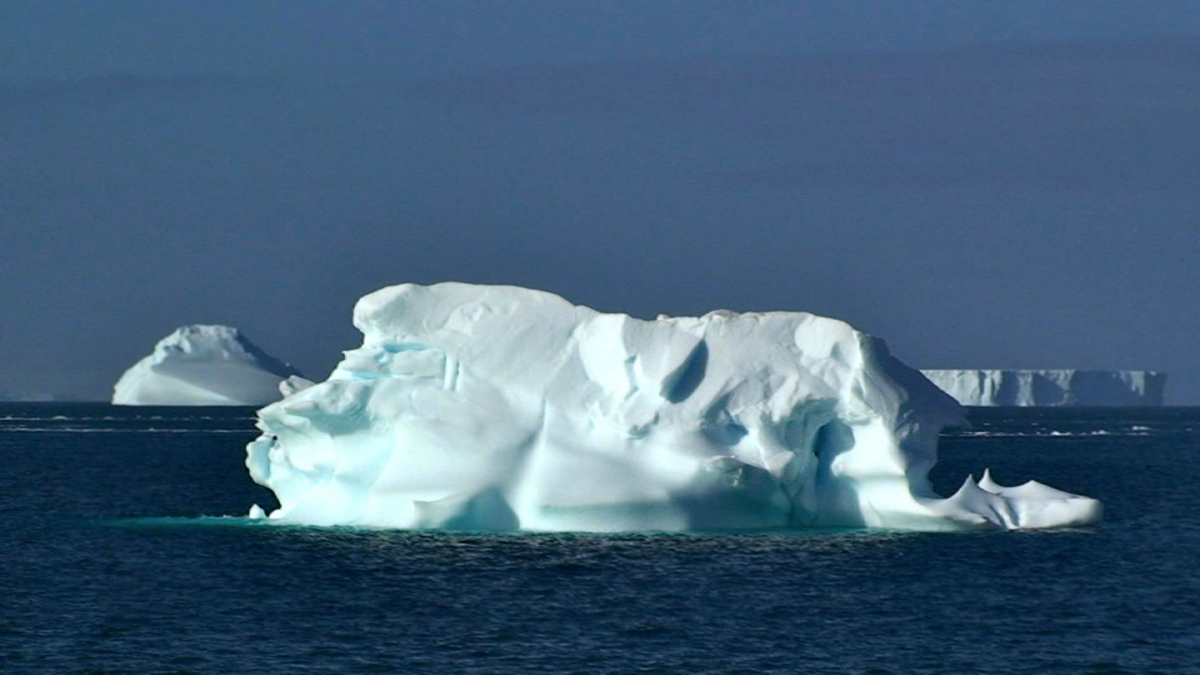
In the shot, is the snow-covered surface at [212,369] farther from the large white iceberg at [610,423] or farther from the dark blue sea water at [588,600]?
the large white iceberg at [610,423]

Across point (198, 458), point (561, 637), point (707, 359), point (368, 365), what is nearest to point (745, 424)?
point (707, 359)

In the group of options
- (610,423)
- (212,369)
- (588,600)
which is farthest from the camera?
(212,369)

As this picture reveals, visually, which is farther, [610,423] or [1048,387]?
[1048,387]

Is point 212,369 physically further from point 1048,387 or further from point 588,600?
point 588,600

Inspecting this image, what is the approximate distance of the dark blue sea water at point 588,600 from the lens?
22031 millimetres

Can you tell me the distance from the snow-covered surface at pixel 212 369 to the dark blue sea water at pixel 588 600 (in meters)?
93.7

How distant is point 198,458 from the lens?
67562mm

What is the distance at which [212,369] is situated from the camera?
13425cm

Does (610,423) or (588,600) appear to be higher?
(610,423)

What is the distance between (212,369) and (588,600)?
111m

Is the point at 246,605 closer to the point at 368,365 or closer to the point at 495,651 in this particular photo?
the point at 495,651

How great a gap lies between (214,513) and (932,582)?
1844 cm

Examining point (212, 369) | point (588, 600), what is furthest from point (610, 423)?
point (212, 369)

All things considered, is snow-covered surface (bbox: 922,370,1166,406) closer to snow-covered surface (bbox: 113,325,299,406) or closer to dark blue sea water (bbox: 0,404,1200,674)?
snow-covered surface (bbox: 113,325,299,406)
